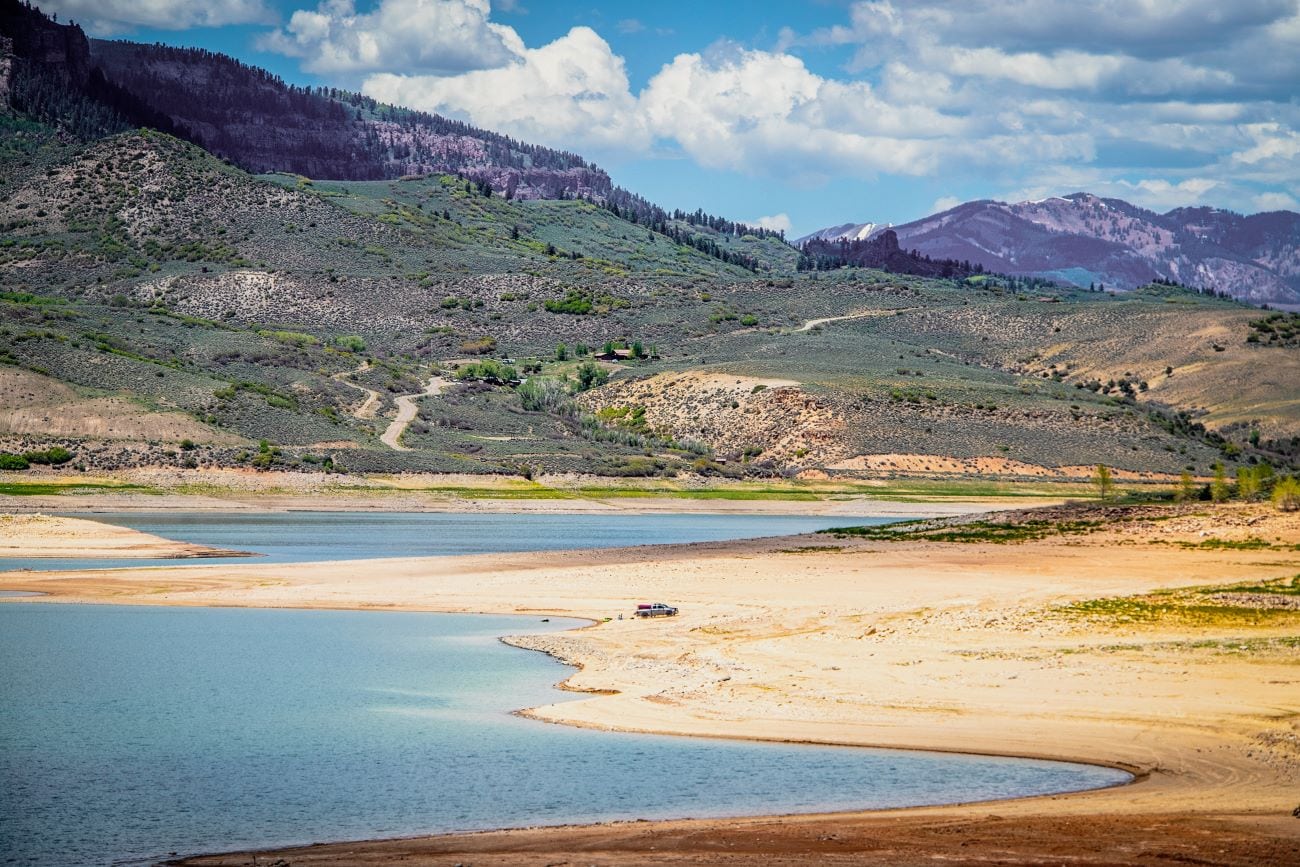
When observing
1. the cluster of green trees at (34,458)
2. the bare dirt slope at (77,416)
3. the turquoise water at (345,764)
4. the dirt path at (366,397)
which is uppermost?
the dirt path at (366,397)

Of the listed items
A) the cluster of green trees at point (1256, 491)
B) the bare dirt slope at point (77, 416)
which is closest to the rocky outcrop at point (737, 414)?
the cluster of green trees at point (1256, 491)

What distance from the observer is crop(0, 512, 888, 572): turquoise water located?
206 feet

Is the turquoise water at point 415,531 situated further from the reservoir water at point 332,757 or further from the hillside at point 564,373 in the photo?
the reservoir water at point 332,757

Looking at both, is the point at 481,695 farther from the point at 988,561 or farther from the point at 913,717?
the point at 988,561

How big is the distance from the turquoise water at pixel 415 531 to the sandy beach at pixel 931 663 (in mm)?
6506

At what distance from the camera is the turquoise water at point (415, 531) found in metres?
62.7

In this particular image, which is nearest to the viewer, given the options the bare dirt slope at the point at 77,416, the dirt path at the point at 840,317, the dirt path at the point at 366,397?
the bare dirt slope at the point at 77,416

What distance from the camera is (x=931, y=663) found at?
97.6 ft

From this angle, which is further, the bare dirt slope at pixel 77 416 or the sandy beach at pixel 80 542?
the bare dirt slope at pixel 77 416

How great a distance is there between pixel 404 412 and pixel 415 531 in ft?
177

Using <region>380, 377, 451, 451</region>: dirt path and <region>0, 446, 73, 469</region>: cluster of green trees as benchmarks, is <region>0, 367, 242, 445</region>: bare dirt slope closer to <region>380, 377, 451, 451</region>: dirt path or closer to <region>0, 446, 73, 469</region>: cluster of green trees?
<region>0, 446, 73, 469</region>: cluster of green trees

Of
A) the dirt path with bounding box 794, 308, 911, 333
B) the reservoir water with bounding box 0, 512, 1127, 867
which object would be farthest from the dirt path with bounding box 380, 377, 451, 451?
the reservoir water with bounding box 0, 512, 1127, 867

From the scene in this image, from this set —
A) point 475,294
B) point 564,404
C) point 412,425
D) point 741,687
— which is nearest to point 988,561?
point 741,687

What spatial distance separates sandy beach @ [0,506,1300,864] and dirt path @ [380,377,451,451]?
58.3 meters
